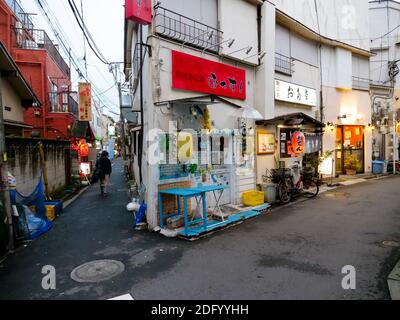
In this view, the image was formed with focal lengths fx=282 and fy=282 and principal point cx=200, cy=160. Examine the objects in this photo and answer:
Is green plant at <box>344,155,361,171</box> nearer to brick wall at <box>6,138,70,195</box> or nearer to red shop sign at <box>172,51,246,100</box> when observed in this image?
red shop sign at <box>172,51,246,100</box>

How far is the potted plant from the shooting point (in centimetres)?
2178

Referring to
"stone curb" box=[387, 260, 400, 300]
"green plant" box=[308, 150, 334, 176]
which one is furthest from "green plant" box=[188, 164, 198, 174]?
"green plant" box=[308, 150, 334, 176]

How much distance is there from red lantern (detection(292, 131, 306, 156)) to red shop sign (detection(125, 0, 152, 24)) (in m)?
10.1

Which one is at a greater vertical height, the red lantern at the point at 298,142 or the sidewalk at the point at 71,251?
the red lantern at the point at 298,142

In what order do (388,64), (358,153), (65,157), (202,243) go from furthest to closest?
(388,64), (358,153), (65,157), (202,243)

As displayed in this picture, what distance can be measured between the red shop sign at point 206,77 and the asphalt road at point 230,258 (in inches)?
207

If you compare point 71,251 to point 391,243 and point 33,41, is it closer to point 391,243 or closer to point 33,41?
point 391,243

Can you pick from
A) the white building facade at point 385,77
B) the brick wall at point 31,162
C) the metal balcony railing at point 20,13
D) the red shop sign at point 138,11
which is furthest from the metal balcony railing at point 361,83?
the metal balcony railing at point 20,13

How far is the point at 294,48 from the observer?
1695cm

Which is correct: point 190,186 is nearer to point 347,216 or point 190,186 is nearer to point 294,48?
point 347,216

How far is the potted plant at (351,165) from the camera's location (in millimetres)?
21781

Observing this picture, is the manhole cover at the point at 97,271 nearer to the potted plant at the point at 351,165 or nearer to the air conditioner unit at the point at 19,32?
the potted plant at the point at 351,165
